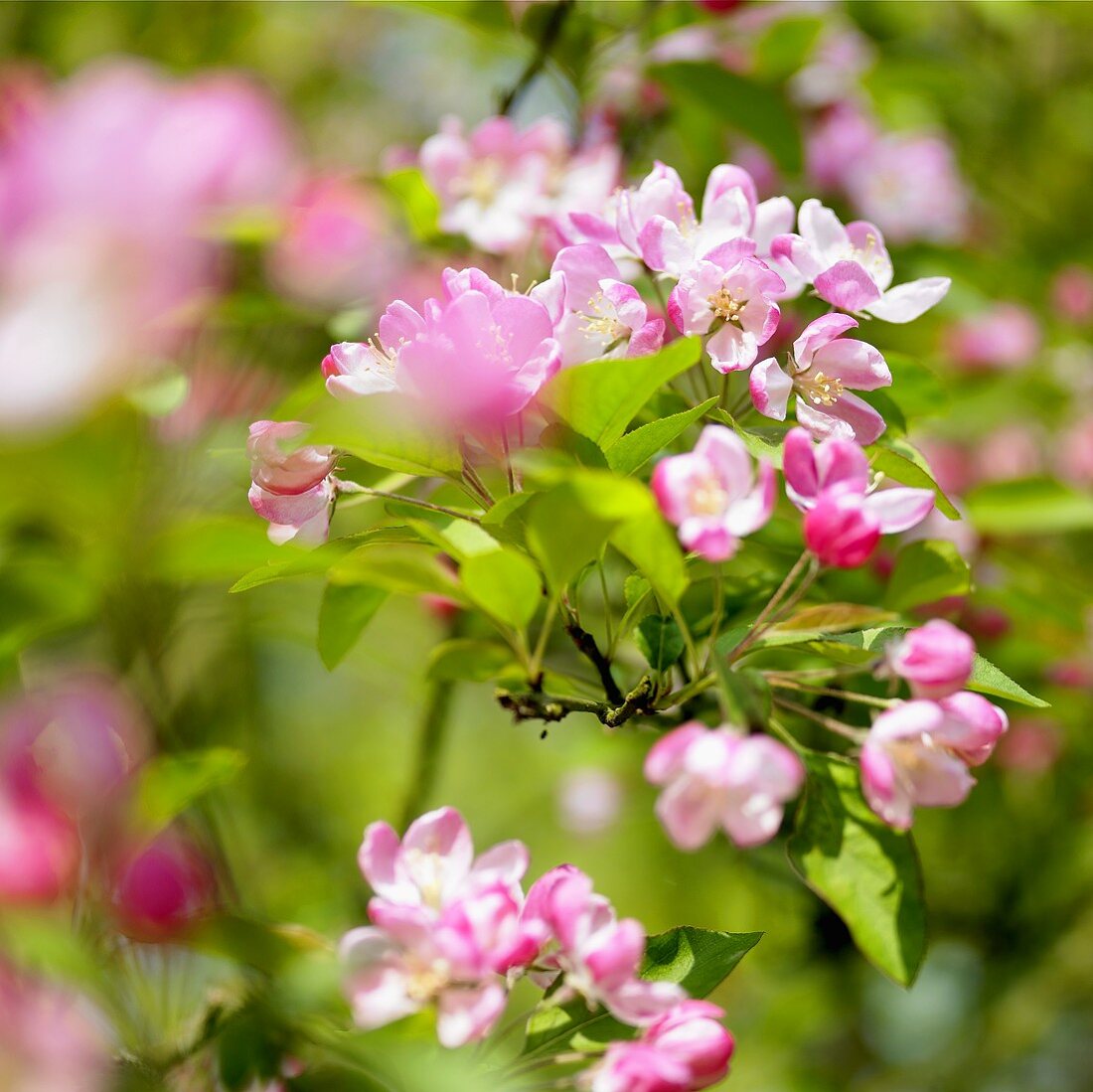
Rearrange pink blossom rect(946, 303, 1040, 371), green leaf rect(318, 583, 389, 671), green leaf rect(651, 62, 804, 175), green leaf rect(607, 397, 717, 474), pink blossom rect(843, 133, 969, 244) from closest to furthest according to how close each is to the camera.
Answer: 1. green leaf rect(607, 397, 717, 474)
2. green leaf rect(318, 583, 389, 671)
3. green leaf rect(651, 62, 804, 175)
4. pink blossom rect(843, 133, 969, 244)
5. pink blossom rect(946, 303, 1040, 371)

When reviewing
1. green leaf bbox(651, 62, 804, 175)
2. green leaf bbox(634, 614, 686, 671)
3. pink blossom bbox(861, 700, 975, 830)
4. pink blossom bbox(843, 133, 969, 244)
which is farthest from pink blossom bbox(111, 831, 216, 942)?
pink blossom bbox(843, 133, 969, 244)

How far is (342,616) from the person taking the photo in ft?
3.06

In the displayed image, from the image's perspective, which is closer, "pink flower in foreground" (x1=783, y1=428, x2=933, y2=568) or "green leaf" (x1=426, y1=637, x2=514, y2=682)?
"pink flower in foreground" (x1=783, y1=428, x2=933, y2=568)

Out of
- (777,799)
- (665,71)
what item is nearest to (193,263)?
(777,799)

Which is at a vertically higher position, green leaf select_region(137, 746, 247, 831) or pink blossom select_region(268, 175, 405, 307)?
pink blossom select_region(268, 175, 405, 307)

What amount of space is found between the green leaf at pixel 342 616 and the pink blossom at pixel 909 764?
0.38 m

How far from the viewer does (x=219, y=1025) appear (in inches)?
39.8

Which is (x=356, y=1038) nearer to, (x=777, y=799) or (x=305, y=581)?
(x=777, y=799)

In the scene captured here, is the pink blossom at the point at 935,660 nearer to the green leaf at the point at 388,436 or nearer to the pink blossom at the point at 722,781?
the pink blossom at the point at 722,781

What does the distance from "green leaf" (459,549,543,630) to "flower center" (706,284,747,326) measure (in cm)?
23

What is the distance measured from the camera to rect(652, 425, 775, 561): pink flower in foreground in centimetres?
75

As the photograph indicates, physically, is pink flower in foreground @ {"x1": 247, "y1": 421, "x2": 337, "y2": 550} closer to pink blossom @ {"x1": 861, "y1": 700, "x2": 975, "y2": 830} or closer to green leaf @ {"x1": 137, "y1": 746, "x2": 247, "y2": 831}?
green leaf @ {"x1": 137, "y1": 746, "x2": 247, "y2": 831}

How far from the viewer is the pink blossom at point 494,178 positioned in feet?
4.19

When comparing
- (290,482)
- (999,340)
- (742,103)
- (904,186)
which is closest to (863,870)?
(290,482)
